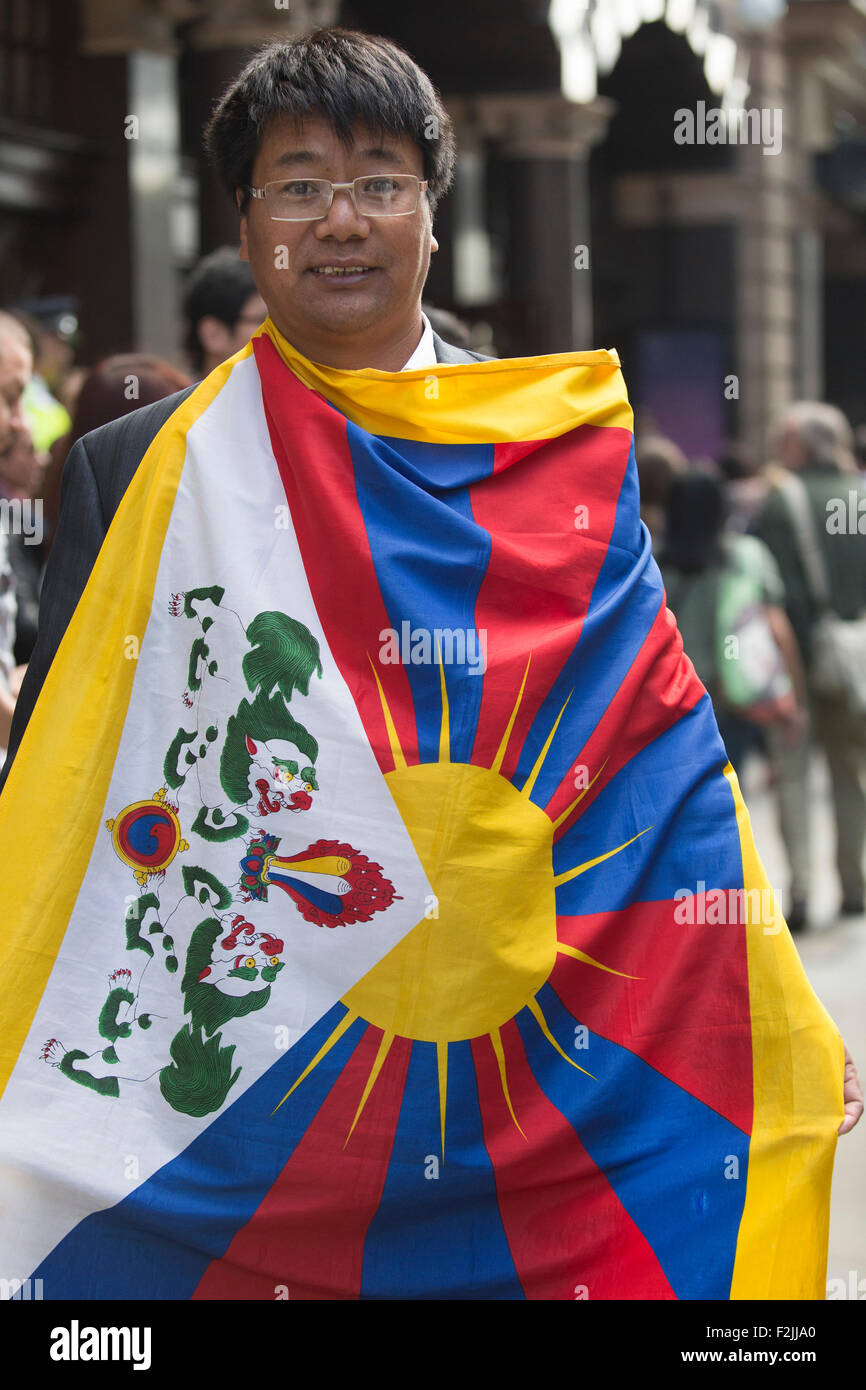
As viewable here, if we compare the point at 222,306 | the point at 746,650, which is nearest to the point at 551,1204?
the point at 222,306

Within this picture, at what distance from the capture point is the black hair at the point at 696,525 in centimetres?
784

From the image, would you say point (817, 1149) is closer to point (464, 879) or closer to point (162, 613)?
point (464, 879)

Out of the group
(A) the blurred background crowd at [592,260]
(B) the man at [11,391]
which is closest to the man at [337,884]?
(A) the blurred background crowd at [592,260]

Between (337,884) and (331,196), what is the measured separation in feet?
3.16

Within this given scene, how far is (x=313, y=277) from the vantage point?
286cm

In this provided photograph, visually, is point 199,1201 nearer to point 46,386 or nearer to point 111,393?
point 111,393

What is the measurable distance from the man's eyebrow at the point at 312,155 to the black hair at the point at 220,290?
1873 millimetres

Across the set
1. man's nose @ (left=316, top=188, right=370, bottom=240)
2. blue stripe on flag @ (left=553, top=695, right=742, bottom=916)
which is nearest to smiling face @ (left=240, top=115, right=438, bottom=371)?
man's nose @ (left=316, top=188, right=370, bottom=240)

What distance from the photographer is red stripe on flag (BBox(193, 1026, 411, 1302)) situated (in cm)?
268

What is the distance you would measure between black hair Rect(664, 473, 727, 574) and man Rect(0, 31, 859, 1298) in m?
5.08

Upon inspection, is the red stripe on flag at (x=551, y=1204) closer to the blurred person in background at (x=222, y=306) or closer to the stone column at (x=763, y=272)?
the blurred person in background at (x=222, y=306)

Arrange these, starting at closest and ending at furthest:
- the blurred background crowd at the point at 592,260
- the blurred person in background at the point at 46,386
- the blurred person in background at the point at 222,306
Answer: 1. the blurred person in background at the point at 222,306
2. the blurred person in background at the point at 46,386
3. the blurred background crowd at the point at 592,260

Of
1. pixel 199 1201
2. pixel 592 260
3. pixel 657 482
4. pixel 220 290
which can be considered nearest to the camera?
pixel 199 1201
